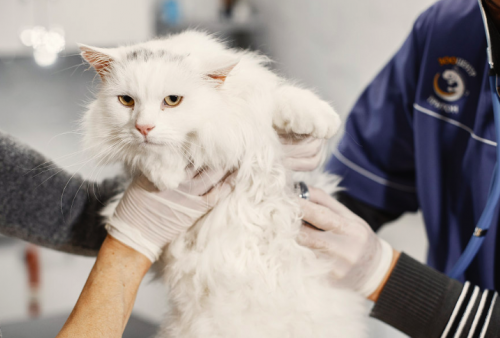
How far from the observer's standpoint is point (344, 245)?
742mm

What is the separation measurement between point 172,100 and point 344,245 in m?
0.43

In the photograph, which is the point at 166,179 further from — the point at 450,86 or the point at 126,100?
the point at 450,86

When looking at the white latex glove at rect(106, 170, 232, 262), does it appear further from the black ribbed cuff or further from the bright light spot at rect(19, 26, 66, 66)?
the bright light spot at rect(19, 26, 66, 66)

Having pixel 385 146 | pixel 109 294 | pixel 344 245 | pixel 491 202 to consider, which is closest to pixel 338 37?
pixel 385 146

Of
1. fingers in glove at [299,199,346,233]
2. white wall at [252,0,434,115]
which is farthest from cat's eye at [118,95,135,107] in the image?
white wall at [252,0,434,115]

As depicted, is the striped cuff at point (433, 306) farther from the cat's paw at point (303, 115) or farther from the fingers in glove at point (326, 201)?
the cat's paw at point (303, 115)

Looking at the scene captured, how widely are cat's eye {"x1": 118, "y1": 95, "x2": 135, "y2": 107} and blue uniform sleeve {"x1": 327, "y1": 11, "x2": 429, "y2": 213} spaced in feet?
2.40

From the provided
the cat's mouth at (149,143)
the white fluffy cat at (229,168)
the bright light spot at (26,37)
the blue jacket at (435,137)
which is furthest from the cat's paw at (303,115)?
the bright light spot at (26,37)

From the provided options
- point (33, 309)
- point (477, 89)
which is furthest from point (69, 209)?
point (477, 89)

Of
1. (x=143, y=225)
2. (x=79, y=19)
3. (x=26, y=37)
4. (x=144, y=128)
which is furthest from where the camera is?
(x=79, y=19)

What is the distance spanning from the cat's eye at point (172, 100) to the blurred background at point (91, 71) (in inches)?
7.7

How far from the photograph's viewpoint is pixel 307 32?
246 cm

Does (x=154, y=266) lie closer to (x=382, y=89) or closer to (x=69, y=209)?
(x=69, y=209)

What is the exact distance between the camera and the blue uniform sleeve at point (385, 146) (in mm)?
1117
